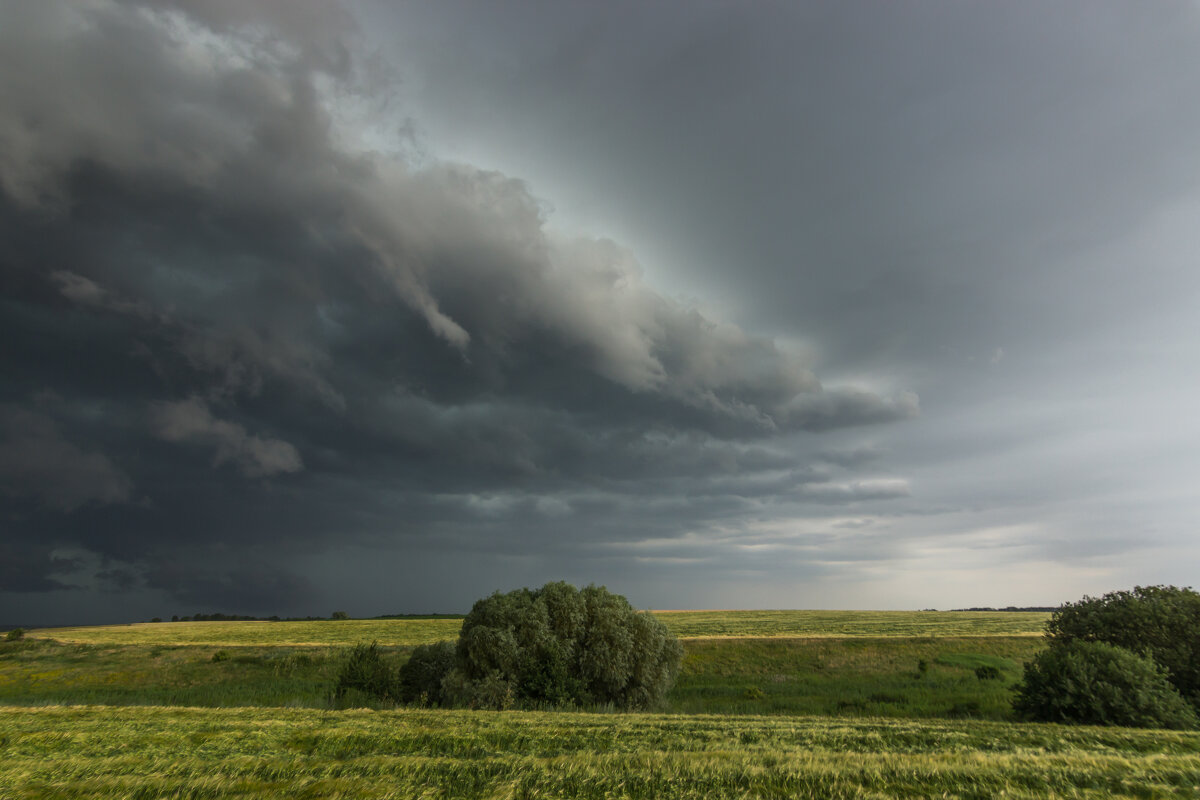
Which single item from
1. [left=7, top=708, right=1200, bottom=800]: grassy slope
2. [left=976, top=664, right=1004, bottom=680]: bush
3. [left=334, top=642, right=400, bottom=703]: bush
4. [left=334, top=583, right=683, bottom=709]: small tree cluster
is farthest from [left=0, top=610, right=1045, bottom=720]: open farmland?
[left=7, top=708, right=1200, bottom=800]: grassy slope

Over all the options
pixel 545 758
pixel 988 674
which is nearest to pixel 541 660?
pixel 545 758

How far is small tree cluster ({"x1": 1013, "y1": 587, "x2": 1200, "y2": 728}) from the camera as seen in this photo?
69.4 feet

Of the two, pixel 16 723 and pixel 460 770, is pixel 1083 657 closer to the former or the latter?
pixel 460 770

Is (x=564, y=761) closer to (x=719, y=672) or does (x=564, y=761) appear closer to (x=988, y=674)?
(x=719, y=672)

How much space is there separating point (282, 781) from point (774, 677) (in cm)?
4980

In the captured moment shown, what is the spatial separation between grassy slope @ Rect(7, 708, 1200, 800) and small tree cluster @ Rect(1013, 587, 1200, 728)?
7395 mm

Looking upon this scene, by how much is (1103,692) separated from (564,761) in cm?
2437

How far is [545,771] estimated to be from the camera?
8.39 metres

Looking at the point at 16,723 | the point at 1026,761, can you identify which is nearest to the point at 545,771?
the point at 1026,761

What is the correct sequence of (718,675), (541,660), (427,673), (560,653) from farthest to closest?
(718,675) < (427,673) < (560,653) < (541,660)

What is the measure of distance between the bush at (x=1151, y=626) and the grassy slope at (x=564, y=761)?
14.9 m

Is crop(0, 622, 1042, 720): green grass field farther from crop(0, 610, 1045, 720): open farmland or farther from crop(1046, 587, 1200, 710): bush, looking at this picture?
crop(1046, 587, 1200, 710): bush

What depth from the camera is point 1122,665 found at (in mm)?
21812

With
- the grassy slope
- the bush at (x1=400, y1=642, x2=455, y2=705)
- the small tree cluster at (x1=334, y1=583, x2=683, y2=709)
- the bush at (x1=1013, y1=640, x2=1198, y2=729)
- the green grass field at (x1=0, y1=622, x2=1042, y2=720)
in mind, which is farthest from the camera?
the green grass field at (x1=0, y1=622, x2=1042, y2=720)
